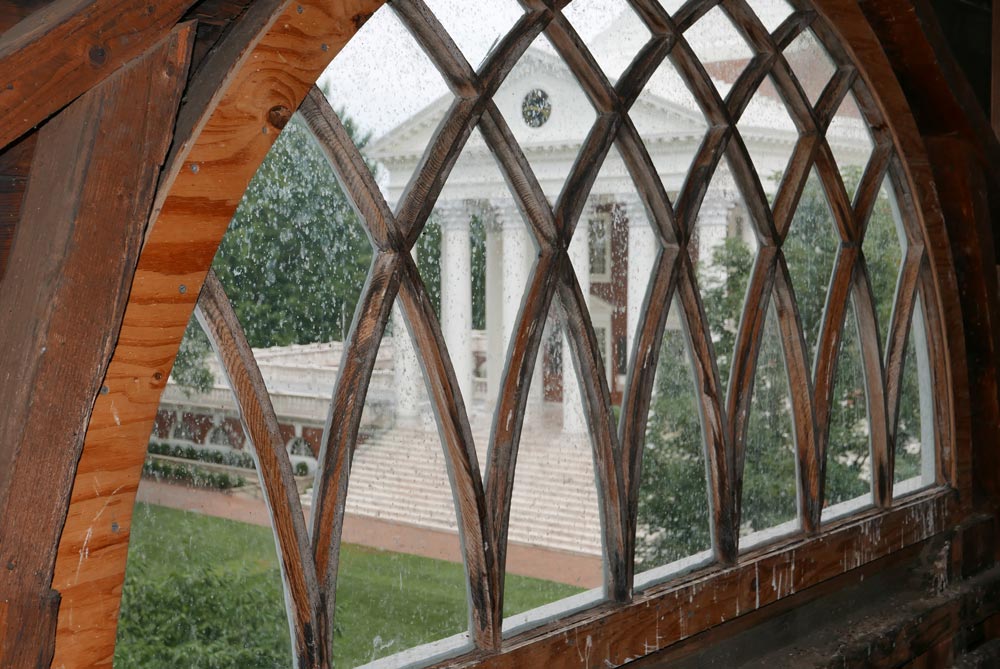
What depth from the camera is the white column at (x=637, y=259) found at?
2.00 m

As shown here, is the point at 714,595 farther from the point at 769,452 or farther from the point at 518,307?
the point at 518,307

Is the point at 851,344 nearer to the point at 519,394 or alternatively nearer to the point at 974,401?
the point at 974,401

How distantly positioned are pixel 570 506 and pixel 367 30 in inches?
37.5

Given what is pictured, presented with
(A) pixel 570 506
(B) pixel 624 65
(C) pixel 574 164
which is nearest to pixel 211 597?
(A) pixel 570 506

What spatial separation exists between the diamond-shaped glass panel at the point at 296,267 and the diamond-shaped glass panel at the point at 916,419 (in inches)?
77.2

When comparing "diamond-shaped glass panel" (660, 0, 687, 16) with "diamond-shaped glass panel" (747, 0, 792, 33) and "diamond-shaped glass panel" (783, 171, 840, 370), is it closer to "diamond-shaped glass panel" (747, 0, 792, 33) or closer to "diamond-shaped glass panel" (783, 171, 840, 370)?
"diamond-shaped glass panel" (747, 0, 792, 33)

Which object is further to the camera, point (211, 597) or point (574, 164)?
point (574, 164)

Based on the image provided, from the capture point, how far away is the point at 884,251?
276cm

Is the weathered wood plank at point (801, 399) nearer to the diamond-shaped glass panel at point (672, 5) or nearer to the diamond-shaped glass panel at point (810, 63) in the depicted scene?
the diamond-shaped glass panel at point (810, 63)

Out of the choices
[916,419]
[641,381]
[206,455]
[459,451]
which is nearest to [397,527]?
[459,451]

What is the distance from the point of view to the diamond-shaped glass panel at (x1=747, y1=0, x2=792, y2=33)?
2.33 m

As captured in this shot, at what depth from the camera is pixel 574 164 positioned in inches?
73.0

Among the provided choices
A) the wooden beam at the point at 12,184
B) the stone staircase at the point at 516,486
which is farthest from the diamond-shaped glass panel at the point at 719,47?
the wooden beam at the point at 12,184

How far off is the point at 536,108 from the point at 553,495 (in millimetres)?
724
